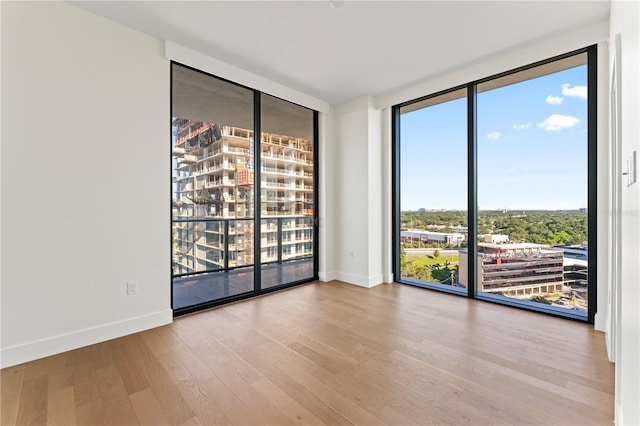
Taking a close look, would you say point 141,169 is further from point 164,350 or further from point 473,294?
point 473,294

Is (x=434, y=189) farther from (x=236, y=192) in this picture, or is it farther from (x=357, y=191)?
(x=236, y=192)

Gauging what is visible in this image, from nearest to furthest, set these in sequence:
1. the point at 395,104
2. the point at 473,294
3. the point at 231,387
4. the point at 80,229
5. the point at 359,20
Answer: the point at 231,387 < the point at 80,229 < the point at 359,20 < the point at 473,294 < the point at 395,104

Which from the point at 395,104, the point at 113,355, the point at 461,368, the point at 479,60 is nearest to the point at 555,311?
the point at 461,368

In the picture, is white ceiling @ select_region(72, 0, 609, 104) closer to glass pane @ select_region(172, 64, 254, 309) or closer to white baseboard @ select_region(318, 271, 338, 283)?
glass pane @ select_region(172, 64, 254, 309)

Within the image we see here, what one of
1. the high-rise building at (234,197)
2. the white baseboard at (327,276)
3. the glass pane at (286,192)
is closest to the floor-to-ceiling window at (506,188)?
the white baseboard at (327,276)

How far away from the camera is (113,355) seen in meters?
2.14

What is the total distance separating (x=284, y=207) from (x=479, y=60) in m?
2.93

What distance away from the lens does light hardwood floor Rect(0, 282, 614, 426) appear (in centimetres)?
153

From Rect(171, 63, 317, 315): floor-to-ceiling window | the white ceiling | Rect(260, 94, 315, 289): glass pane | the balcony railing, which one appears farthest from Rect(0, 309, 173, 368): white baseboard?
the white ceiling

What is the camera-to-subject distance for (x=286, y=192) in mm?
4102

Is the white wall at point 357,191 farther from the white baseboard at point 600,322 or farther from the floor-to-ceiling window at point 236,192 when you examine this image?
the white baseboard at point 600,322

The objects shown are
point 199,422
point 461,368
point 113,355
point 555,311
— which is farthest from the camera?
point 555,311

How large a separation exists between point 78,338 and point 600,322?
4.37 metres

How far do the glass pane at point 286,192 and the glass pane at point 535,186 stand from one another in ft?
7.58
